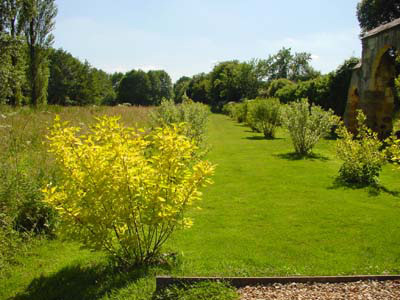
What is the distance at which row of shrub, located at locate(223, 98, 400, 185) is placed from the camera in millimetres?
7992

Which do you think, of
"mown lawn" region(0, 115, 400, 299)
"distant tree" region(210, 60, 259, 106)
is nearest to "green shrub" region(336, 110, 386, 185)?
"mown lawn" region(0, 115, 400, 299)

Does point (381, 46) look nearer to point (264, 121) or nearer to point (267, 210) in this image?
point (264, 121)

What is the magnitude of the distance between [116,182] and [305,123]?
30.7 ft

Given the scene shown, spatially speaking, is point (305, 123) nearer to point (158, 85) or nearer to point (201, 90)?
point (201, 90)

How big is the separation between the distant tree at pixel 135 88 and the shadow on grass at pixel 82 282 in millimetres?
69338

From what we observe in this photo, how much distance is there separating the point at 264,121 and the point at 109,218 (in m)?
15.4

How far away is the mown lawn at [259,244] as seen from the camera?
12.8 ft

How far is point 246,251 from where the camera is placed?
15.0 ft

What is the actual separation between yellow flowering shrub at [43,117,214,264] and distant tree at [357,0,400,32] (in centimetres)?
3331

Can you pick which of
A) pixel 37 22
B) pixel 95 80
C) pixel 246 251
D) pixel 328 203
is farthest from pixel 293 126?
pixel 95 80

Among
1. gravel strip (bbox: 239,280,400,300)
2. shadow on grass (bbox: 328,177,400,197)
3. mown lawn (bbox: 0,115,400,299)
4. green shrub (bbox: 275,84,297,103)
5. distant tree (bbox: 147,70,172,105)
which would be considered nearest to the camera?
gravel strip (bbox: 239,280,400,300)

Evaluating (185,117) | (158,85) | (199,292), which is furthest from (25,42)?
(158,85)

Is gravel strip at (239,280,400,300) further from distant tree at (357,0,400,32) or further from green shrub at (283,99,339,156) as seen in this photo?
distant tree at (357,0,400,32)

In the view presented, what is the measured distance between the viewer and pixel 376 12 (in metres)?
31.3
